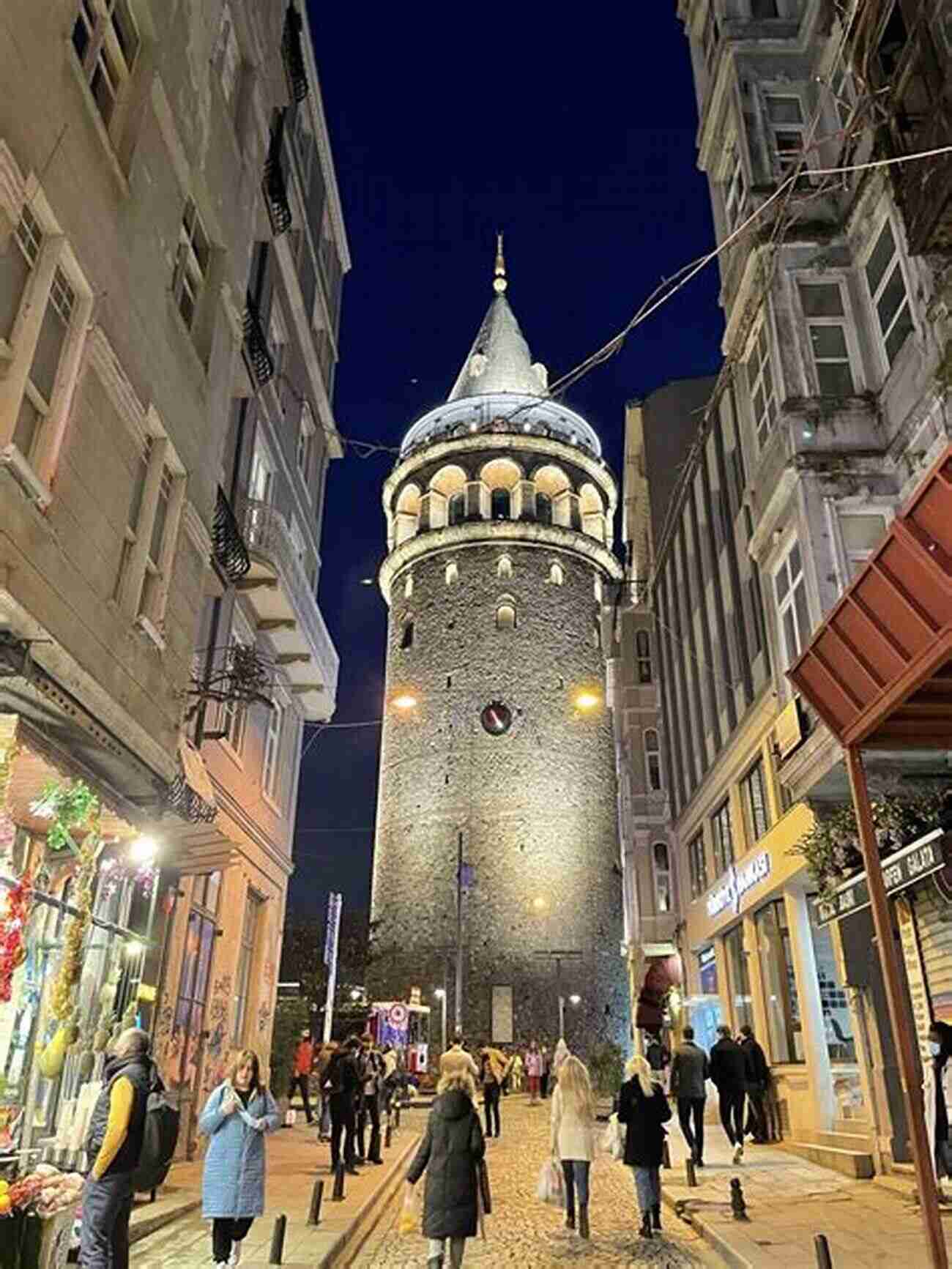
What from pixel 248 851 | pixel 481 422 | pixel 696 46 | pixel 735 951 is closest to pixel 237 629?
pixel 248 851

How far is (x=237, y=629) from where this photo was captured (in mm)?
15406

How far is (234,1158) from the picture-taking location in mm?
6996

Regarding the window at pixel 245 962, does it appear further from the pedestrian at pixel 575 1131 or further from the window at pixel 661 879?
the window at pixel 661 879

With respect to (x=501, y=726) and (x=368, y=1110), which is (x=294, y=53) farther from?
Answer: (x=501, y=726)

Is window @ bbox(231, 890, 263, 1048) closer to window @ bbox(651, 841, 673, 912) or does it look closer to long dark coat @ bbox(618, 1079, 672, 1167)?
long dark coat @ bbox(618, 1079, 672, 1167)

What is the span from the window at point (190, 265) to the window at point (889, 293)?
27.6 ft

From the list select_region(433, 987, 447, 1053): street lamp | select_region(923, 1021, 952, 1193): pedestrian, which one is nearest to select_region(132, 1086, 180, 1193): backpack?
select_region(923, 1021, 952, 1193): pedestrian

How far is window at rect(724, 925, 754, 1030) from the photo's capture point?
18.8 meters

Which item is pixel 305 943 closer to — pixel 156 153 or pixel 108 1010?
pixel 108 1010

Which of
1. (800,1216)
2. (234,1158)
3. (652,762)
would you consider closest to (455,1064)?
(234,1158)

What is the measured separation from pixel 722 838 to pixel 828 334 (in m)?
10.6

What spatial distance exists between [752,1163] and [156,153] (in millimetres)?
14191

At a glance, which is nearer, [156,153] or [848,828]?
[156,153]

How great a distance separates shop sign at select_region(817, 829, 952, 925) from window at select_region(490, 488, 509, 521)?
35.9 m
